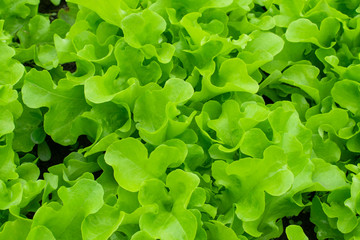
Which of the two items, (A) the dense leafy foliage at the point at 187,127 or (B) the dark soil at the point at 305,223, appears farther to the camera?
(B) the dark soil at the point at 305,223

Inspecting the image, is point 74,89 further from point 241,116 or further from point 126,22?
point 241,116

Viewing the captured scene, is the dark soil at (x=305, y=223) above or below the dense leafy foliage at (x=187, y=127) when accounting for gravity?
below

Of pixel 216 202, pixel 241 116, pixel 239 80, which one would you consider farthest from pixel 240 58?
pixel 216 202

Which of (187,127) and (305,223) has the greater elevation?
(187,127)

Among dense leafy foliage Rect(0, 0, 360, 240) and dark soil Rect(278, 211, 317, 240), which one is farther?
dark soil Rect(278, 211, 317, 240)

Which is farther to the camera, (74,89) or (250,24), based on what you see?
(250,24)

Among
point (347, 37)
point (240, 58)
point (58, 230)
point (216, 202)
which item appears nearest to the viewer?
point (58, 230)

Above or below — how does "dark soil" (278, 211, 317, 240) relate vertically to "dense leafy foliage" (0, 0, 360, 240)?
below

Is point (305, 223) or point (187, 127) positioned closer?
point (187, 127)
